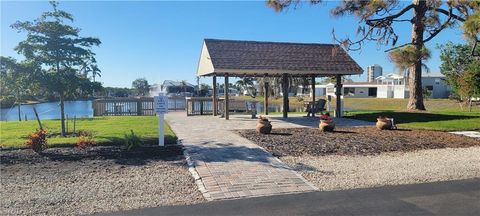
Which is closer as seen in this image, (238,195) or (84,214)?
(84,214)

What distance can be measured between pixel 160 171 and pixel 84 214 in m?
2.43

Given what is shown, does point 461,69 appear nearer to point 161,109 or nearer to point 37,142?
point 161,109

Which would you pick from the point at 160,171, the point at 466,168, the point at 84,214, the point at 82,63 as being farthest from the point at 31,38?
the point at 466,168

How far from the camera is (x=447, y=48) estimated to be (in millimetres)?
29703

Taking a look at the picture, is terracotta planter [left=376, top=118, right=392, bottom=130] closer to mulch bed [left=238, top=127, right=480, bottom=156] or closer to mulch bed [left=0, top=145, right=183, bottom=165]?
mulch bed [left=238, top=127, right=480, bottom=156]

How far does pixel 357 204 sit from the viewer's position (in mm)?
5676

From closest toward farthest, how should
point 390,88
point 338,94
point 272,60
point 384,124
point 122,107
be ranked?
point 384,124 < point 272,60 < point 338,94 < point 122,107 < point 390,88

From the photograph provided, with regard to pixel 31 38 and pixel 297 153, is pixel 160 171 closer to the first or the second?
pixel 297 153

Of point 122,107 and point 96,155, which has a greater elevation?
point 122,107

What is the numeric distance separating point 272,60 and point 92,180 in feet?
41.4

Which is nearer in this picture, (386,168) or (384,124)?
(386,168)

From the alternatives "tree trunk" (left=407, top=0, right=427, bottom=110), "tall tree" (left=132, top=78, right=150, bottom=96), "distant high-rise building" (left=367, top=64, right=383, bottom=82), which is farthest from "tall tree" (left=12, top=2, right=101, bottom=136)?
"distant high-rise building" (left=367, top=64, right=383, bottom=82)

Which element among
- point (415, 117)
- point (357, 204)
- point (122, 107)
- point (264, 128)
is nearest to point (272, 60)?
point (264, 128)

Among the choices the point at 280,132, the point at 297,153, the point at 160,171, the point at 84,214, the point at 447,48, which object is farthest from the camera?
the point at 447,48
